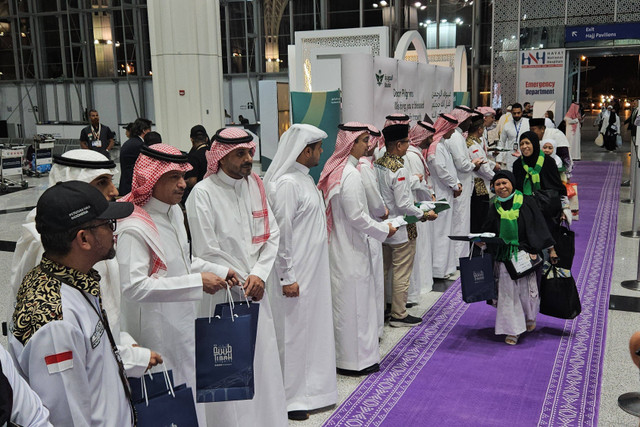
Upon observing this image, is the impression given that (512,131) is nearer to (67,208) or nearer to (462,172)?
(462,172)

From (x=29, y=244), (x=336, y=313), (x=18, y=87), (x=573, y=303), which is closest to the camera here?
(x=29, y=244)

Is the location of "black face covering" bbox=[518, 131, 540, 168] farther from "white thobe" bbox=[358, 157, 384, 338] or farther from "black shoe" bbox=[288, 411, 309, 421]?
"black shoe" bbox=[288, 411, 309, 421]

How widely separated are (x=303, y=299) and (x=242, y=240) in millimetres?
775

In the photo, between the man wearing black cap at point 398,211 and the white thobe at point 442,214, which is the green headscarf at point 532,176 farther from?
the man wearing black cap at point 398,211

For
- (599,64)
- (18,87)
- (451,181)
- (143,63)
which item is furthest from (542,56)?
(599,64)

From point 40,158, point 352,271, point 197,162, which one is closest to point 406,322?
point 352,271

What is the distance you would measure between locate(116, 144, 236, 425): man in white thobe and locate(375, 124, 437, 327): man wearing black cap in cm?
260

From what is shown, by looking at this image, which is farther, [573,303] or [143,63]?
[143,63]

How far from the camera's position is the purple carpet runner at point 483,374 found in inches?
149

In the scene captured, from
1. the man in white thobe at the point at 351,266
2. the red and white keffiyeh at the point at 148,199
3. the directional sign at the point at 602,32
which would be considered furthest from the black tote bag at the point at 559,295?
the directional sign at the point at 602,32

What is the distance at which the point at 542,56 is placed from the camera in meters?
19.4

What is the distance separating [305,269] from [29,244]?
181 cm

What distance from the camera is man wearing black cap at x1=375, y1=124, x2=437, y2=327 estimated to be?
5160 mm

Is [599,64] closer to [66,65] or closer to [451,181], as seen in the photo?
[66,65]
